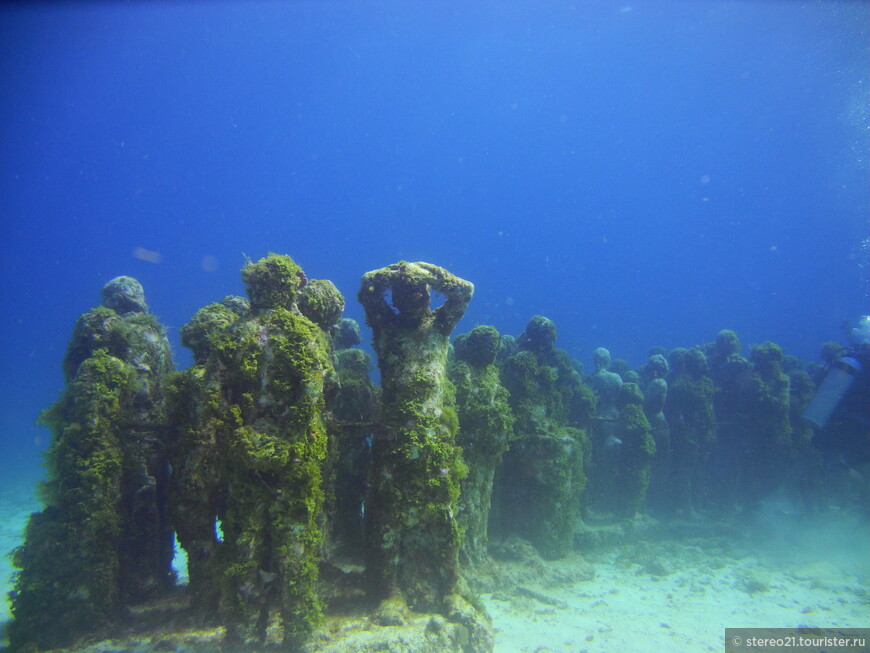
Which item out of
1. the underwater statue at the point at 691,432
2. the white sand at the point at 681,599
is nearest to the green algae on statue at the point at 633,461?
the white sand at the point at 681,599

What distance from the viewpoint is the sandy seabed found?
10898 millimetres

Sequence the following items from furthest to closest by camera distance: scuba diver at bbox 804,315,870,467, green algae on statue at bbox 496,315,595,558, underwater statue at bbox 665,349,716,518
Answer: underwater statue at bbox 665,349,716,518 < scuba diver at bbox 804,315,870,467 < green algae on statue at bbox 496,315,595,558

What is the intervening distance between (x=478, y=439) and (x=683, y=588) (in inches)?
395

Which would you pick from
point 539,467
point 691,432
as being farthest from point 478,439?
point 691,432

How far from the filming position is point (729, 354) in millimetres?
19891

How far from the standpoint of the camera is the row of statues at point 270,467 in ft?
21.4

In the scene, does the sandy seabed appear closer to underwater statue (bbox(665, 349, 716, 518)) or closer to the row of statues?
underwater statue (bbox(665, 349, 716, 518))

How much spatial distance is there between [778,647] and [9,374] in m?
160

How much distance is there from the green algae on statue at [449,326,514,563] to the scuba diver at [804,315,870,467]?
15.9 metres

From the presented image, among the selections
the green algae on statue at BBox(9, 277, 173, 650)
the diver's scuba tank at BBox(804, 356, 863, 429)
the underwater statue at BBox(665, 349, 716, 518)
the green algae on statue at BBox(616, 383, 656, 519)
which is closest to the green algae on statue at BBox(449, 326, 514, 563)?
the green algae on statue at BBox(9, 277, 173, 650)

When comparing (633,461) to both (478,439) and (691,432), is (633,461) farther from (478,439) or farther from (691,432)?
(478,439)

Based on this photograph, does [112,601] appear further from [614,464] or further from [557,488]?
[614,464]

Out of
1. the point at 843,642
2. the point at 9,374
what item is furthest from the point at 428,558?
the point at 9,374

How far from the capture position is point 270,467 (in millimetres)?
6277
